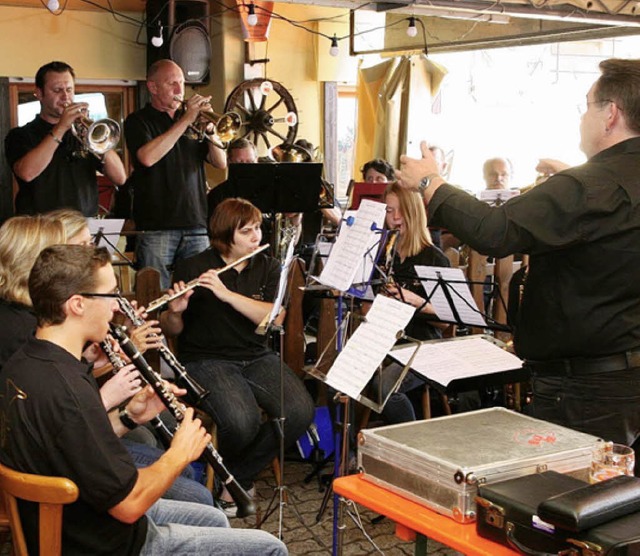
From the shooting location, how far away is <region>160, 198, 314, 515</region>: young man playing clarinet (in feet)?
12.9

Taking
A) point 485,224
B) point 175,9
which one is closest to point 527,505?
point 485,224

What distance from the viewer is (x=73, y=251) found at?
2.36m

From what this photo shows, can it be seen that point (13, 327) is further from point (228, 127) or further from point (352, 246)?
point (228, 127)

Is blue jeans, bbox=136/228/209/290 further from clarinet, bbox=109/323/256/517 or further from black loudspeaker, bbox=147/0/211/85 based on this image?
black loudspeaker, bbox=147/0/211/85

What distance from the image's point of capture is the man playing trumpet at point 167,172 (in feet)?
17.1

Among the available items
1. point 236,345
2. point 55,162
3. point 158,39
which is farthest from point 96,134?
point 158,39

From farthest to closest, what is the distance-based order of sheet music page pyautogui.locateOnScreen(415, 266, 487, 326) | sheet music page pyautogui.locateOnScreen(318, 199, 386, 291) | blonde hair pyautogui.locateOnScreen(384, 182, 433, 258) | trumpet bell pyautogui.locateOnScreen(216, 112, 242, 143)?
1. trumpet bell pyautogui.locateOnScreen(216, 112, 242, 143)
2. blonde hair pyautogui.locateOnScreen(384, 182, 433, 258)
3. sheet music page pyautogui.locateOnScreen(415, 266, 487, 326)
4. sheet music page pyautogui.locateOnScreen(318, 199, 386, 291)

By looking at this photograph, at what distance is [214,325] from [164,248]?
50.7 inches

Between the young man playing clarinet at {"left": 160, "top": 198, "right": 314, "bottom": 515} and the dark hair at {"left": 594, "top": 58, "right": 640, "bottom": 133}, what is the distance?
196cm

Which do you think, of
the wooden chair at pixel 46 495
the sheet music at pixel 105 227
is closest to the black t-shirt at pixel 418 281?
the sheet music at pixel 105 227

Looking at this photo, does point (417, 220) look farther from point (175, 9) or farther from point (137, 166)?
point (175, 9)

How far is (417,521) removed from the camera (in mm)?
1988

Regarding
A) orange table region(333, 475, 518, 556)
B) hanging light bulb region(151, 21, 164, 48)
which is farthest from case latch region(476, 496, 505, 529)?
hanging light bulb region(151, 21, 164, 48)

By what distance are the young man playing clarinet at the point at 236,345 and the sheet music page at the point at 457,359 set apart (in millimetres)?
1183
